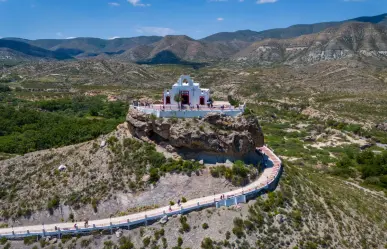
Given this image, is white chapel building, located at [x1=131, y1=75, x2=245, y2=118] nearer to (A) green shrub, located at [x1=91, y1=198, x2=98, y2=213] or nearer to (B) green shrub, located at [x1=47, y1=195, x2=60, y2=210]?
(A) green shrub, located at [x1=91, y1=198, x2=98, y2=213]

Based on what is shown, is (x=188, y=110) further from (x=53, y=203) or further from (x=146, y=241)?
(x=53, y=203)

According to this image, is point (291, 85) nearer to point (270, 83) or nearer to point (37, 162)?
point (270, 83)

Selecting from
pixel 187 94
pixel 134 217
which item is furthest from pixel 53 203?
pixel 187 94

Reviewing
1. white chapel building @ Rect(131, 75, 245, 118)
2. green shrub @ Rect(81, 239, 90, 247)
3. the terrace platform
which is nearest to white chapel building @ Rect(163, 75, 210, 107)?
white chapel building @ Rect(131, 75, 245, 118)

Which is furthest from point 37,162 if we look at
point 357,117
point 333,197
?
point 357,117

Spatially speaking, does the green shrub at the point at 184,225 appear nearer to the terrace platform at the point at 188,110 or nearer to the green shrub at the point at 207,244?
the green shrub at the point at 207,244

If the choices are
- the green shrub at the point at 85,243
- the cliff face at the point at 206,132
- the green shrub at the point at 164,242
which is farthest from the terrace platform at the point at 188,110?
the green shrub at the point at 85,243
